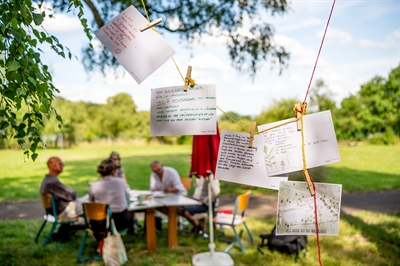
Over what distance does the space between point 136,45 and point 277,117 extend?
46.9ft

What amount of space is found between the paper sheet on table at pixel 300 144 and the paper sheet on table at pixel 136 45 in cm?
63

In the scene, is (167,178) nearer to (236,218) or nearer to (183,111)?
(236,218)

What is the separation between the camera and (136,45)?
1854 mm

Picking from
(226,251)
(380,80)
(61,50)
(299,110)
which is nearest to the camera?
(299,110)

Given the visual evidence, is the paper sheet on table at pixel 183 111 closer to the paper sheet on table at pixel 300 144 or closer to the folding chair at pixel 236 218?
the paper sheet on table at pixel 300 144

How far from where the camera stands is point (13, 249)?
494cm

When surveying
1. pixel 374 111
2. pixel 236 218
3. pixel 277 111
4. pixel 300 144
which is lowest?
pixel 236 218

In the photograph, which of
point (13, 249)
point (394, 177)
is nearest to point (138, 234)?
point (13, 249)

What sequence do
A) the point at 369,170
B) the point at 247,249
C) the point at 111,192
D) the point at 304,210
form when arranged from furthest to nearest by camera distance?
the point at 369,170 < the point at 247,249 < the point at 111,192 < the point at 304,210

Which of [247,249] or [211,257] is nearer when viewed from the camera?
[211,257]

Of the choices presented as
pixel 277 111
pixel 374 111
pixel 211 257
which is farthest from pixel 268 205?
pixel 374 111

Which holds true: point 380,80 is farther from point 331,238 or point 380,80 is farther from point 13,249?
point 13,249

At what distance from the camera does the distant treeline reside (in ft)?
43.3

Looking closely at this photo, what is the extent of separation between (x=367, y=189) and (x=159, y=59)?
9.61m
